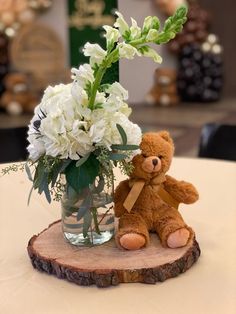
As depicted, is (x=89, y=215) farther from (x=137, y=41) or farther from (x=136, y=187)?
(x=137, y=41)

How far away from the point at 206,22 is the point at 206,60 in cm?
48

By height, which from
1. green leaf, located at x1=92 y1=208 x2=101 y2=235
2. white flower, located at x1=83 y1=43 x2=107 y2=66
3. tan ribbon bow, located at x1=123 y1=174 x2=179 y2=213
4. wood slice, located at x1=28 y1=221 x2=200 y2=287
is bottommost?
wood slice, located at x1=28 y1=221 x2=200 y2=287

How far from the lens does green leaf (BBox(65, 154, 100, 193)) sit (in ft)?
3.82

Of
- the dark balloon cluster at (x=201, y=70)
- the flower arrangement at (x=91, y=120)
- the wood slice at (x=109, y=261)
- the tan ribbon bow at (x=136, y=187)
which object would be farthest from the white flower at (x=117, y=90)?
the dark balloon cluster at (x=201, y=70)

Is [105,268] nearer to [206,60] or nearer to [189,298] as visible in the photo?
[189,298]

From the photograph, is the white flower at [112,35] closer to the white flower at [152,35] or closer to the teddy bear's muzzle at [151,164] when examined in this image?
the white flower at [152,35]

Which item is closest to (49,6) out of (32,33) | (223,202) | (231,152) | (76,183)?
(32,33)

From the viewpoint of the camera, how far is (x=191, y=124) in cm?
590

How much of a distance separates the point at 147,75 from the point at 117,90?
4573 millimetres

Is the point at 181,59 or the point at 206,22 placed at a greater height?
the point at 206,22

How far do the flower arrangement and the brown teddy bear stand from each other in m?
0.08

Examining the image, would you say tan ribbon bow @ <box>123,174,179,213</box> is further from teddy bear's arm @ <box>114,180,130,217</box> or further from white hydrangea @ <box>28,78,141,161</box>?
white hydrangea @ <box>28,78,141,161</box>

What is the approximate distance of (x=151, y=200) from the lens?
4.35 feet

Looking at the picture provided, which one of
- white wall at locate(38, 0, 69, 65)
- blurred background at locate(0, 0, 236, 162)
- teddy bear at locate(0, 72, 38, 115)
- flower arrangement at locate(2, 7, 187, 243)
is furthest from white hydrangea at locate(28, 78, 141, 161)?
white wall at locate(38, 0, 69, 65)
